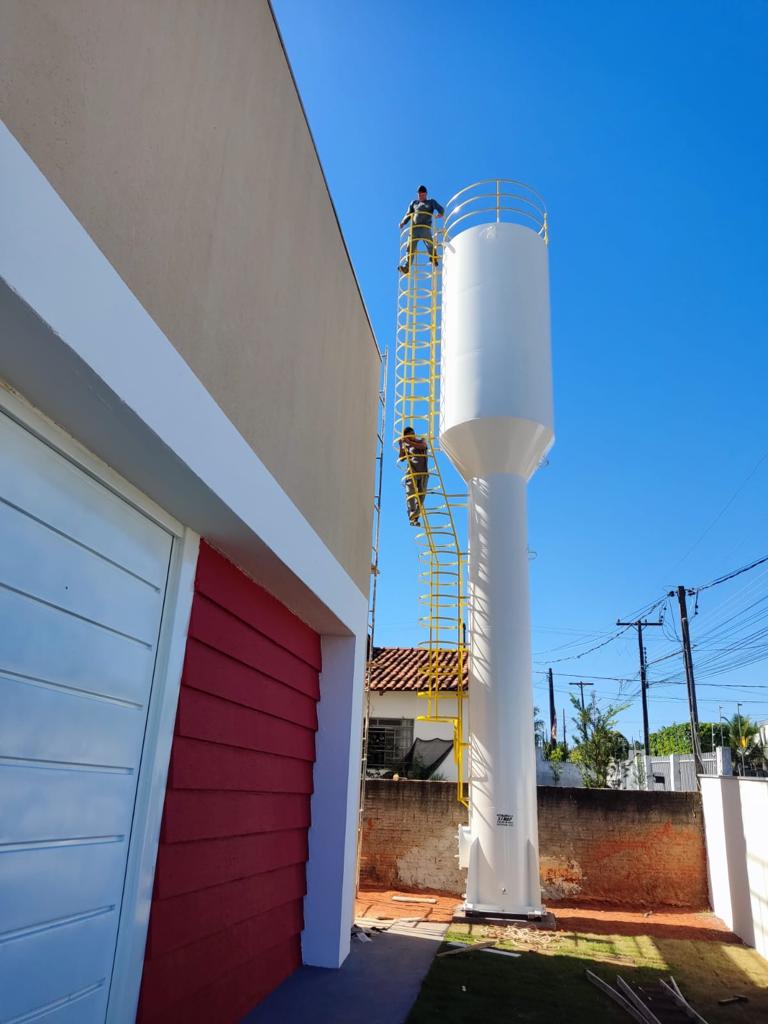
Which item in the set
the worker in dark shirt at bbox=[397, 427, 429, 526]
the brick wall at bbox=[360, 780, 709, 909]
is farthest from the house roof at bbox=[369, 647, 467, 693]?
the worker in dark shirt at bbox=[397, 427, 429, 526]

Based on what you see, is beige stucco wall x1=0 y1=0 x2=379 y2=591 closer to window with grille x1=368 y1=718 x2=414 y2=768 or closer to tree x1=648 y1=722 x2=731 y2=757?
window with grille x1=368 y1=718 x2=414 y2=768

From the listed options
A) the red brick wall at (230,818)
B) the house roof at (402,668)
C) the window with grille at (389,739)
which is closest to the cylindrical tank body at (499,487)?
the red brick wall at (230,818)

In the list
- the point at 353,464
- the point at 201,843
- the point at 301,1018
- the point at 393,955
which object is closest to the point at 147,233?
the point at 201,843

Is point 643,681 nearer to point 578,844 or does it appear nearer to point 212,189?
point 578,844

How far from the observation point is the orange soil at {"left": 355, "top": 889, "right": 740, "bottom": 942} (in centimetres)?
910

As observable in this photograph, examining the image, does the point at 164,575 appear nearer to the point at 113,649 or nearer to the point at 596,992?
the point at 113,649

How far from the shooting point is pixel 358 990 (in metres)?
5.61

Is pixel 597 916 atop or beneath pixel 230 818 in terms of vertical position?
beneath

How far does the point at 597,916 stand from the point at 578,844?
1261mm

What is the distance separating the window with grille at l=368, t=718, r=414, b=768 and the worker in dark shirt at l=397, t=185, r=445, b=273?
1130 centimetres

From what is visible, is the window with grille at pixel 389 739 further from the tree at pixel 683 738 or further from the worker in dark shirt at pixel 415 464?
the tree at pixel 683 738

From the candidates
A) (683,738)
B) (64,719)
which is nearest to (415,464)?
(64,719)

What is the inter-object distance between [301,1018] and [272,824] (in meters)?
1.24

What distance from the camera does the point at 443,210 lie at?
1271cm
